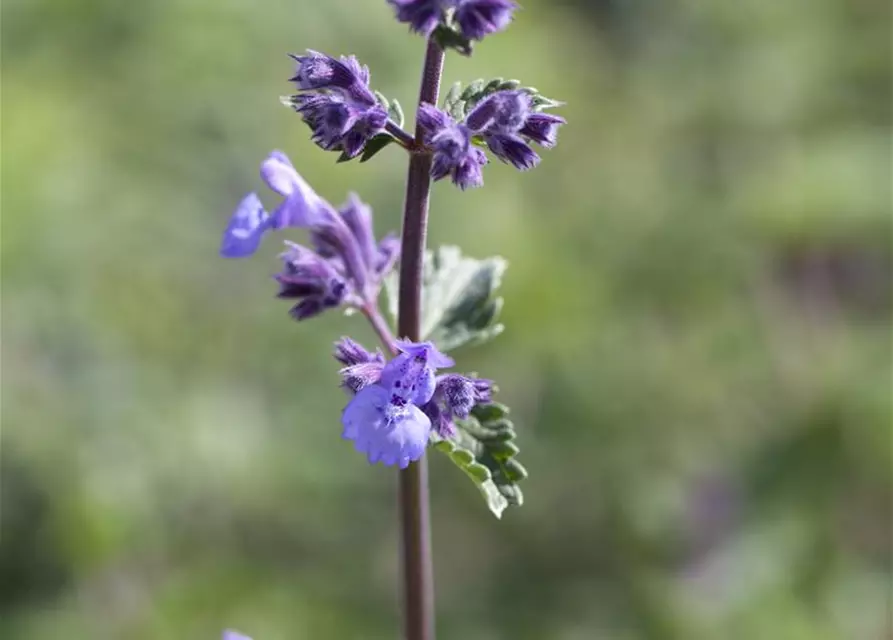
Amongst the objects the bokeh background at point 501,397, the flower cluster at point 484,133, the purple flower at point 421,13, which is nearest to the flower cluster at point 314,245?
the flower cluster at point 484,133

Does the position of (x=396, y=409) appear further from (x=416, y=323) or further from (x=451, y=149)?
(x=451, y=149)

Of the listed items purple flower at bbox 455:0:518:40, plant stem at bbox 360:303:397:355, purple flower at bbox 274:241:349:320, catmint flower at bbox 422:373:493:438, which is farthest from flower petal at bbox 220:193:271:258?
purple flower at bbox 455:0:518:40

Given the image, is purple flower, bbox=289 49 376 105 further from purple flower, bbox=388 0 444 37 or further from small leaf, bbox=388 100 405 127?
purple flower, bbox=388 0 444 37

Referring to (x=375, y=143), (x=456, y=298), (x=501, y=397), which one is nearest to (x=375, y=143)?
(x=375, y=143)

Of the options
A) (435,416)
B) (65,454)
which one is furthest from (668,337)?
(435,416)

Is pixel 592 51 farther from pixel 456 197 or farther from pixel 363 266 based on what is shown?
pixel 363 266

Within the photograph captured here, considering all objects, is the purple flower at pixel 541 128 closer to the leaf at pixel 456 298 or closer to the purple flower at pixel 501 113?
the purple flower at pixel 501 113
